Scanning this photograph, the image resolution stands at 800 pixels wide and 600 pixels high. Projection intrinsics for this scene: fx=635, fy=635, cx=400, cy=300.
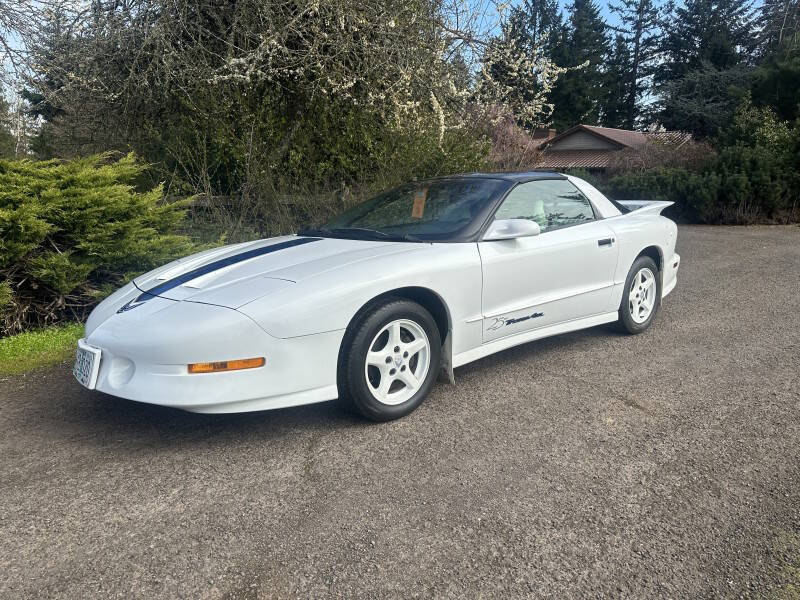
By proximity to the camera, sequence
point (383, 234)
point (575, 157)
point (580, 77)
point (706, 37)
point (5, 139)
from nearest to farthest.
Answer: point (383, 234) < point (5, 139) < point (575, 157) < point (706, 37) < point (580, 77)

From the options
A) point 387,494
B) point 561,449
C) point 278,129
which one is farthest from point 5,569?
point 278,129

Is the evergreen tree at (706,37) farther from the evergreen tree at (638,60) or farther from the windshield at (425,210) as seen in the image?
the windshield at (425,210)

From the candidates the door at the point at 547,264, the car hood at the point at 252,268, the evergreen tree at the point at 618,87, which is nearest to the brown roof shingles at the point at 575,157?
the evergreen tree at the point at 618,87

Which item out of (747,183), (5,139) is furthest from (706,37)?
(5,139)

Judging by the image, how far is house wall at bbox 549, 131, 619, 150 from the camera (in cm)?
3588

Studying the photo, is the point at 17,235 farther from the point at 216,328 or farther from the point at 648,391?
the point at 648,391

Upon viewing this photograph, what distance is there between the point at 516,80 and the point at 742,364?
586cm

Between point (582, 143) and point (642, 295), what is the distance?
34.4 meters

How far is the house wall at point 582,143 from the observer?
118 feet

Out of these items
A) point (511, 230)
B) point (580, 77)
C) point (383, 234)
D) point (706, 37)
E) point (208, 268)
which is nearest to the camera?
point (208, 268)

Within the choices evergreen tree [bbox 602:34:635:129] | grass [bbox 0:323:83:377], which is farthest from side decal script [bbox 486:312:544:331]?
evergreen tree [bbox 602:34:635:129]

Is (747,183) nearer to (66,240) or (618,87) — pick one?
(66,240)

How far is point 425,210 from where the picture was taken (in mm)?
4270

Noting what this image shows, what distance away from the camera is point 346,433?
10.7 feet
